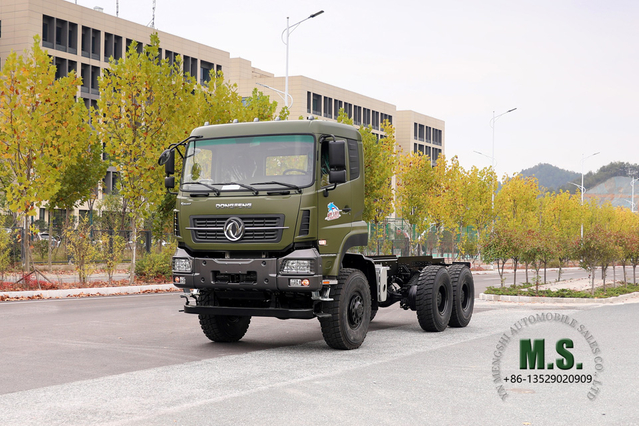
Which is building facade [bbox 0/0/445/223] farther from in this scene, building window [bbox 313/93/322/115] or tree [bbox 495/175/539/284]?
tree [bbox 495/175/539/284]

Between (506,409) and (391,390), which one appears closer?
(506,409)

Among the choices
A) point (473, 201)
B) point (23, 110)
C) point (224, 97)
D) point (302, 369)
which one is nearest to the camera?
point (302, 369)

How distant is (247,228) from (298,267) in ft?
3.00

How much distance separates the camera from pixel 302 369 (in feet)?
31.6

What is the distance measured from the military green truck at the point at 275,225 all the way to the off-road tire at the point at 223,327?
5cm

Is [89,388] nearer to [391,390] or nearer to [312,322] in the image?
[391,390]

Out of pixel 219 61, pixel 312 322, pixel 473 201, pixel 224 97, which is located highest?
pixel 219 61

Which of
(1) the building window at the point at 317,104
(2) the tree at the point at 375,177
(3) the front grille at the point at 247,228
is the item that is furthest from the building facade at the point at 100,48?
(3) the front grille at the point at 247,228

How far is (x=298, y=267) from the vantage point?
34.2 ft

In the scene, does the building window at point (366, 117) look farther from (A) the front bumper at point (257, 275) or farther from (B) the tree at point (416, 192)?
(A) the front bumper at point (257, 275)

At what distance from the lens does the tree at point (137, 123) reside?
26000 mm

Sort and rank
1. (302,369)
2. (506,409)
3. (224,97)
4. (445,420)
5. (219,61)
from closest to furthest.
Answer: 1. (445,420)
2. (506,409)
3. (302,369)
4. (224,97)
5. (219,61)

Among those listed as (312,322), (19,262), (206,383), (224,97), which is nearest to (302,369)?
(206,383)

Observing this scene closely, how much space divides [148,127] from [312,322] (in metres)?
13.3
